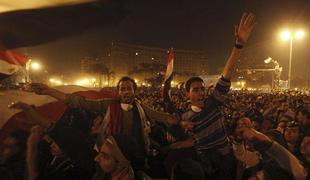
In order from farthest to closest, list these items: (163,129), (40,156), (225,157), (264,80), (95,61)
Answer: (95,61) → (264,80) → (163,129) → (225,157) → (40,156)

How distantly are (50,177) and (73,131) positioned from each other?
0.49 metres

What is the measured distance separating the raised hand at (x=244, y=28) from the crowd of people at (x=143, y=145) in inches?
0.4

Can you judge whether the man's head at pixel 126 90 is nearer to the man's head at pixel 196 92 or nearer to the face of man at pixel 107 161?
the man's head at pixel 196 92

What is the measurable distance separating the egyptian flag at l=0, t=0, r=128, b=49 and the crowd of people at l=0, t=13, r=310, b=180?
91 centimetres

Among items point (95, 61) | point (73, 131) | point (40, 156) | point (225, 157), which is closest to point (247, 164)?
point (225, 157)

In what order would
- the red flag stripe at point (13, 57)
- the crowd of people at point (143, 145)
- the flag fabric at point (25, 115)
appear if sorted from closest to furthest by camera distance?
the red flag stripe at point (13, 57) < the crowd of people at point (143, 145) < the flag fabric at point (25, 115)

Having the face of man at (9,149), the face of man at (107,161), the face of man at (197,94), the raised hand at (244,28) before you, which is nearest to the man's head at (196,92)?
the face of man at (197,94)

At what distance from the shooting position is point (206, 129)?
155 inches

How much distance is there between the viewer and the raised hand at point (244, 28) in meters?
4.10

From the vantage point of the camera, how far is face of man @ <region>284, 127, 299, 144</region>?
13.7 feet

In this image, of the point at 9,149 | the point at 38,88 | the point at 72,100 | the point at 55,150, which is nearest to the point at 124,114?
the point at 72,100

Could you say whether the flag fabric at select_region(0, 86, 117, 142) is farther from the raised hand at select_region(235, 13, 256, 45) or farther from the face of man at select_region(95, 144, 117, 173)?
the raised hand at select_region(235, 13, 256, 45)

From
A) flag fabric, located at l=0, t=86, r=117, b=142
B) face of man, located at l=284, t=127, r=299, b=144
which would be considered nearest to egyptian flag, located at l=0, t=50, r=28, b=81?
flag fabric, located at l=0, t=86, r=117, b=142

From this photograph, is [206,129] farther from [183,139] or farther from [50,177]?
[50,177]
